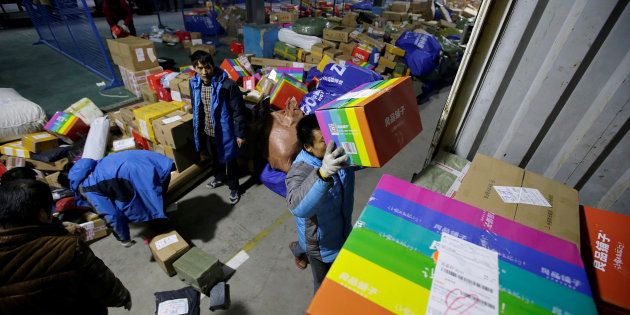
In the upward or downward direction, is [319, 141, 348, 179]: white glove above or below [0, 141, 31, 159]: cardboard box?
above

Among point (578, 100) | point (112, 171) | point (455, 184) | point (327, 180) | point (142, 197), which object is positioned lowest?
point (142, 197)

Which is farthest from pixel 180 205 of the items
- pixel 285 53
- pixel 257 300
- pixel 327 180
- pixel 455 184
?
pixel 285 53

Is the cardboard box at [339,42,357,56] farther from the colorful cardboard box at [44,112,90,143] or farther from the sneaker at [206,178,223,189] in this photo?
the colorful cardboard box at [44,112,90,143]

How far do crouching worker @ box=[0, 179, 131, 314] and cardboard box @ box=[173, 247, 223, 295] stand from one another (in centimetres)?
87

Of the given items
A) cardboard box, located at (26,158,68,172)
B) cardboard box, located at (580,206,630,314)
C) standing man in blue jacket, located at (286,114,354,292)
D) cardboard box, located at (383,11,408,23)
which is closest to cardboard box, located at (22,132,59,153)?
cardboard box, located at (26,158,68,172)

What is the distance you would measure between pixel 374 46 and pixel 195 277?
6.06 metres

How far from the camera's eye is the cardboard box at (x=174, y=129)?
Answer: 3.28 metres

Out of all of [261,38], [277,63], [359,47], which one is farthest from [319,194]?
[261,38]

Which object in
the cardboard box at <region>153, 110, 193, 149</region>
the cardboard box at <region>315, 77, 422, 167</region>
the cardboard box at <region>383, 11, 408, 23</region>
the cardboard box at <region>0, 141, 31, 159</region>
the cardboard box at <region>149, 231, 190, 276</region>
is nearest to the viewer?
the cardboard box at <region>315, 77, 422, 167</region>

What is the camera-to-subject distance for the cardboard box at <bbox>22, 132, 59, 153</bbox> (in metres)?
3.56

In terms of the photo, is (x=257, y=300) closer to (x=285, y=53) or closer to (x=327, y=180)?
(x=327, y=180)

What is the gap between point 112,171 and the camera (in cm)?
246

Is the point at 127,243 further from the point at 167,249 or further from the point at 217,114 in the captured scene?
the point at 217,114

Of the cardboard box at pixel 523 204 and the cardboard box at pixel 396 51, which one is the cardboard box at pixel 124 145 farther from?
the cardboard box at pixel 396 51
